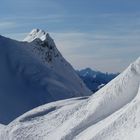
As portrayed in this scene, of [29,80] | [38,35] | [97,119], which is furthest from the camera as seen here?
[38,35]

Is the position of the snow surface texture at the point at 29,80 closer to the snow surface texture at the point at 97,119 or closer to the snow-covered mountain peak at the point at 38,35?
the snow-covered mountain peak at the point at 38,35

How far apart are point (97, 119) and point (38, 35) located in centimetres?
5477

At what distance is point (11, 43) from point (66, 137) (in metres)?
39.0

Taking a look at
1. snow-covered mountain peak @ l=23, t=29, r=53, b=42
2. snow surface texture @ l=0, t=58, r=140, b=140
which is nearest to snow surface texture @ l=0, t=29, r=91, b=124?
snow-covered mountain peak @ l=23, t=29, r=53, b=42

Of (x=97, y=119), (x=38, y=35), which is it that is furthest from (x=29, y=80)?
(x=97, y=119)

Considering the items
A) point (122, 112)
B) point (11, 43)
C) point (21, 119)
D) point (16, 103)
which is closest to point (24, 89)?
point (16, 103)

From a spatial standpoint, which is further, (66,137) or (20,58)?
(20,58)

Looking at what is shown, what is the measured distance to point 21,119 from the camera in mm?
10680

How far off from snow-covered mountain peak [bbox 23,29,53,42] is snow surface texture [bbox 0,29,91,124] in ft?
16.2

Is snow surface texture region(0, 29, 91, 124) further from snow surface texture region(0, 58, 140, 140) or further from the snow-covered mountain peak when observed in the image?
snow surface texture region(0, 58, 140, 140)

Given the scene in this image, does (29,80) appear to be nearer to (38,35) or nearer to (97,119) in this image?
(38,35)

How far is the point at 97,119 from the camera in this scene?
904 cm

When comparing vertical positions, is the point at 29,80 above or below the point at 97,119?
above

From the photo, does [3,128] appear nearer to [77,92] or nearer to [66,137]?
[66,137]
